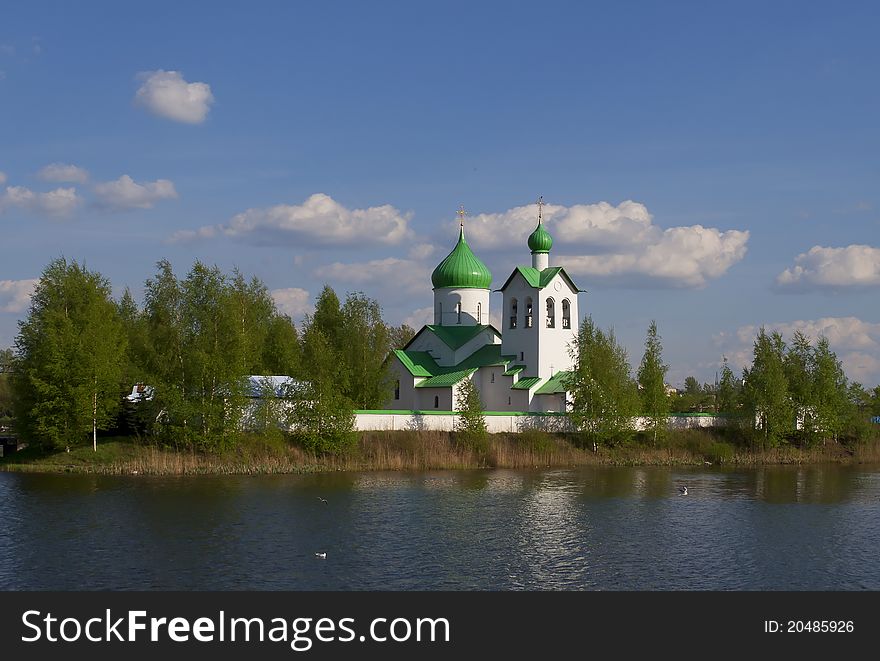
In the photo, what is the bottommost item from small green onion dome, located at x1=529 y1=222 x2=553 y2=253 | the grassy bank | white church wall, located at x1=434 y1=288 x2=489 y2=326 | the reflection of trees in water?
the reflection of trees in water

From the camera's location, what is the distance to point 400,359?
65.1 meters

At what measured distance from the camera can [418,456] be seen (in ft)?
165

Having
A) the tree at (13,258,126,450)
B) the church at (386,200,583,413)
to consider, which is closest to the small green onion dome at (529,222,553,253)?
the church at (386,200,583,413)

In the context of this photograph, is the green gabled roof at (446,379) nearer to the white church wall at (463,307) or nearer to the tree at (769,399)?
the white church wall at (463,307)

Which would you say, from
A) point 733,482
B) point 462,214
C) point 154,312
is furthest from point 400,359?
point 733,482

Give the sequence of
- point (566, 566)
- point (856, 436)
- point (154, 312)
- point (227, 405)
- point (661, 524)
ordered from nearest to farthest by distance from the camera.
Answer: point (566, 566) → point (661, 524) → point (227, 405) → point (154, 312) → point (856, 436)

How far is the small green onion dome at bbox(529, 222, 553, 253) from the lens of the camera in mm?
64250

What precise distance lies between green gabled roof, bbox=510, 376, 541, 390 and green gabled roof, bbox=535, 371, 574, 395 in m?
0.54

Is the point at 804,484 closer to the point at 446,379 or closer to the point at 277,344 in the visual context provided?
the point at 446,379

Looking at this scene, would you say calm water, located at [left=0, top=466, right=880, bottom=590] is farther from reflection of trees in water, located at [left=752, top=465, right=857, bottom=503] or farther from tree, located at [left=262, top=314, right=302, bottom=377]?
tree, located at [left=262, top=314, right=302, bottom=377]

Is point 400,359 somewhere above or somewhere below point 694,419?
above

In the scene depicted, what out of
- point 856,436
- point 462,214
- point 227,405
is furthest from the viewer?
point 462,214
